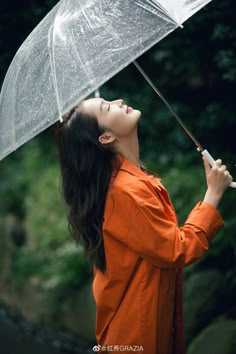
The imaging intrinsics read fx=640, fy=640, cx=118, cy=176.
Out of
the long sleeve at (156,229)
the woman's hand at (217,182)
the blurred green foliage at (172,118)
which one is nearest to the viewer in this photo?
the long sleeve at (156,229)

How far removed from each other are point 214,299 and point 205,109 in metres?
1.71

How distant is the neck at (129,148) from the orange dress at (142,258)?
6 centimetres

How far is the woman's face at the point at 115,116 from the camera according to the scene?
3.16 meters

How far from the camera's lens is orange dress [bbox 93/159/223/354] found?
298cm

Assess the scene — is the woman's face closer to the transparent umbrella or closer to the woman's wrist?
the transparent umbrella

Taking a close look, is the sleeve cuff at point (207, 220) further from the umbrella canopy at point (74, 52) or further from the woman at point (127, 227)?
Answer: the umbrella canopy at point (74, 52)

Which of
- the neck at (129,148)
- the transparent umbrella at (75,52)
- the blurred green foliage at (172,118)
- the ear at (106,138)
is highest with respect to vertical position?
the transparent umbrella at (75,52)

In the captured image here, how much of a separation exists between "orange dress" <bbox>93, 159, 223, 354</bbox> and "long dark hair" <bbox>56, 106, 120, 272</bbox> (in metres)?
0.08

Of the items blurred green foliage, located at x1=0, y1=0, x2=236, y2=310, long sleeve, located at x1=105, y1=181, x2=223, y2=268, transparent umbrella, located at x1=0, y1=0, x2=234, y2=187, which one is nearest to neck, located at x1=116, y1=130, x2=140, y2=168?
long sleeve, located at x1=105, y1=181, x2=223, y2=268

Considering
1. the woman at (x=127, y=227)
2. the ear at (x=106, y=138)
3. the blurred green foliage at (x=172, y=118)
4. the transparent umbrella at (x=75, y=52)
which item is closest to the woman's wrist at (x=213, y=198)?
the woman at (x=127, y=227)

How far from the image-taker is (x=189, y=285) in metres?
5.03

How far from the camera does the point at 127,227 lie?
3.05 m

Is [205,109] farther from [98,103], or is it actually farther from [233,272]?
[98,103]

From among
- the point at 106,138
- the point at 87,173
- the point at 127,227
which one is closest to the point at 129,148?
the point at 106,138
